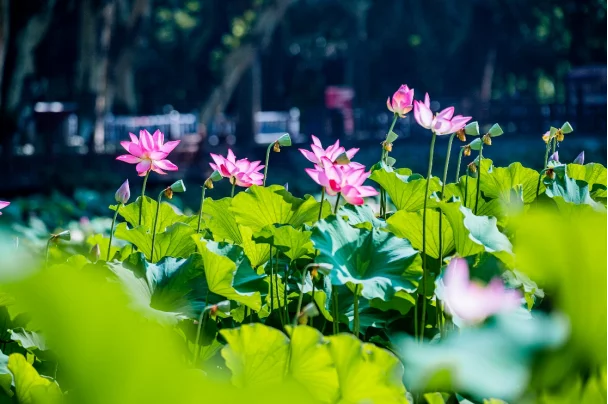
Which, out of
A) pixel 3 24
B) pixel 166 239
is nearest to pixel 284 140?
pixel 166 239

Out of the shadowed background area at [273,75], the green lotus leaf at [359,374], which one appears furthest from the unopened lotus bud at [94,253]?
the shadowed background area at [273,75]

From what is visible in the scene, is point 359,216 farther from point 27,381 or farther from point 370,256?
point 27,381

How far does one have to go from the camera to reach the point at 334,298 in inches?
42.9

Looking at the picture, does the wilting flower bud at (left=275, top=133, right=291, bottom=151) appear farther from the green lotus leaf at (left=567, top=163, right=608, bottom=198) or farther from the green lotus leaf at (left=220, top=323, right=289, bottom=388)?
the green lotus leaf at (left=220, top=323, right=289, bottom=388)

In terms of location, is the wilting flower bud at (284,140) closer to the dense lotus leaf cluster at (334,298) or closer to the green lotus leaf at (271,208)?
the dense lotus leaf cluster at (334,298)

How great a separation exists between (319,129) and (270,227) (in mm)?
17070

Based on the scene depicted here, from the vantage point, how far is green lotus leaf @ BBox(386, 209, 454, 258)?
1.21 metres

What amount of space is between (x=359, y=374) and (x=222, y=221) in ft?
2.34

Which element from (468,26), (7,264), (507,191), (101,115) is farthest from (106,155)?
(7,264)

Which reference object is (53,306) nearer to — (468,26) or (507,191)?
(507,191)

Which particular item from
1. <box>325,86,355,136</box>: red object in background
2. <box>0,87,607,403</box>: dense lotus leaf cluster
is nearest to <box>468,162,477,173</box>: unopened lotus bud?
<box>0,87,607,403</box>: dense lotus leaf cluster

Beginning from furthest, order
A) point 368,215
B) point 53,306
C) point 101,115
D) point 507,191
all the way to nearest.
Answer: point 101,115
point 507,191
point 368,215
point 53,306

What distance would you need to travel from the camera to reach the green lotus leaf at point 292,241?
1155 mm

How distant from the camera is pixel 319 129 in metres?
18.2
